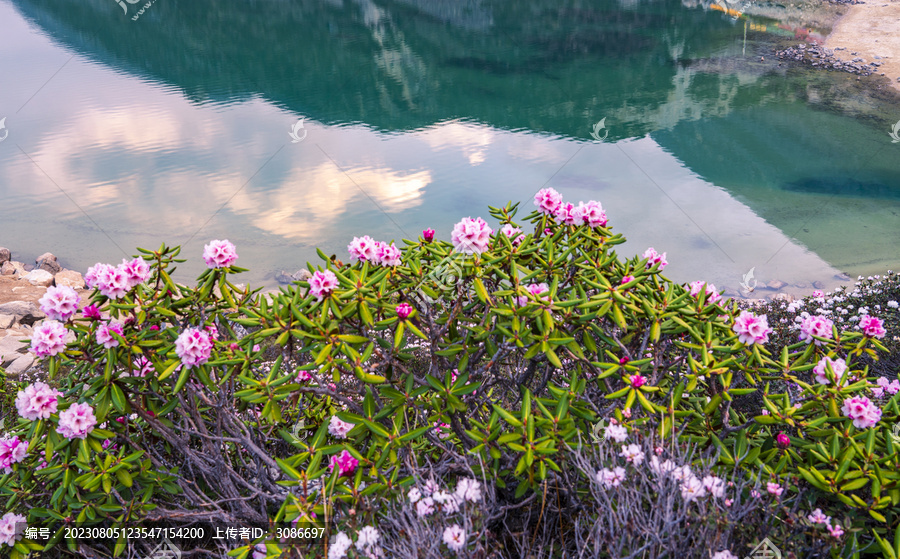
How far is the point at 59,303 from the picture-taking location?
2.97 m

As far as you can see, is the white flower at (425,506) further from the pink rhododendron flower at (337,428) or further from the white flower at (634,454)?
the white flower at (634,454)

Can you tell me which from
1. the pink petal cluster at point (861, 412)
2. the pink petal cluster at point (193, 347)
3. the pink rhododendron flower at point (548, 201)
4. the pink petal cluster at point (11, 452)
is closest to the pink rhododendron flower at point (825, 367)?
the pink petal cluster at point (861, 412)

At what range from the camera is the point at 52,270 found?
990 cm

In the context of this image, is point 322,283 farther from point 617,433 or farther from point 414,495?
point 617,433

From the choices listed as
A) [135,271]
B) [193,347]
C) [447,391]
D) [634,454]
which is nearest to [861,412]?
[634,454]

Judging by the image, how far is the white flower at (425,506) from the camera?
8.63ft

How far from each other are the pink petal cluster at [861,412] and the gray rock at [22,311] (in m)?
9.52

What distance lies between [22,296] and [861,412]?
34.5 feet

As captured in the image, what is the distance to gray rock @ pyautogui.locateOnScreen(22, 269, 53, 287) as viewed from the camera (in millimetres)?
9195

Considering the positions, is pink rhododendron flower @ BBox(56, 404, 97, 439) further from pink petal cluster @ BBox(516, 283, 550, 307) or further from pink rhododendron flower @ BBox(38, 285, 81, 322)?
pink petal cluster @ BBox(516, 283, 550, 307)

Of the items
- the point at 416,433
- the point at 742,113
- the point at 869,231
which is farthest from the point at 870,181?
the point at 416,433

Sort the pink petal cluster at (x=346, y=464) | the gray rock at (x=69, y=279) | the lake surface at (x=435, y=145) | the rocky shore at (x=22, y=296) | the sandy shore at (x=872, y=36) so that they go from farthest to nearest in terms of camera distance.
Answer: the sandy shore at (x=872, y=36) → the lake surface at (x=435, y=145) → the gray rock at (x=69, y=279) → the rocky shore at (x=22, y=296) → the pink petal cluster at (x=346, y=464)

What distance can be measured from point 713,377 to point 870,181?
13.4m

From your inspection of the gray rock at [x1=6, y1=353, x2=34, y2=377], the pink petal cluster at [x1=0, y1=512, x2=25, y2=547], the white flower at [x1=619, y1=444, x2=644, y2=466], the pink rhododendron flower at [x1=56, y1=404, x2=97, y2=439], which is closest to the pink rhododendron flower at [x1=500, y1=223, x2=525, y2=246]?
the white flower at [x1=619, y1=444, x2=644, y2=466]
